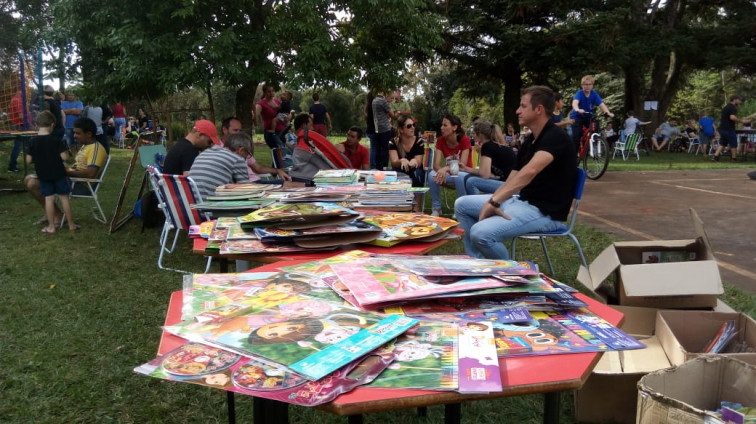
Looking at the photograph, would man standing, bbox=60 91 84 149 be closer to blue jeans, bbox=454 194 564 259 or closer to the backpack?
the backpack

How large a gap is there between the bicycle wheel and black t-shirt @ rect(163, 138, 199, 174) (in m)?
6.25

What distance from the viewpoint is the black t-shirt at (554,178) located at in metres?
3.43

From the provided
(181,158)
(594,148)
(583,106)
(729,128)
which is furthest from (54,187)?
(729,128)

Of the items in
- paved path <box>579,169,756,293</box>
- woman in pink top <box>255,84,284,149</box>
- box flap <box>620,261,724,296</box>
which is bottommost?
paved path <box>579,169,756,293</box>

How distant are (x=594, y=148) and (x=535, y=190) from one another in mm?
6496

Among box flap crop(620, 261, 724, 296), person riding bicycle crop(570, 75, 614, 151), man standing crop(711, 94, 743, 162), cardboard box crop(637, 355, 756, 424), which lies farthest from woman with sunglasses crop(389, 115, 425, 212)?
man standing crop(711, 94, 743, 162)

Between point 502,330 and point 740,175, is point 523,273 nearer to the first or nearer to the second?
point 502,330

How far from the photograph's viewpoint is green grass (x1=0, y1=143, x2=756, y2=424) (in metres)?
2.47

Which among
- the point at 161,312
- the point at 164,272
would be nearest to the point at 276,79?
the point at 164,272

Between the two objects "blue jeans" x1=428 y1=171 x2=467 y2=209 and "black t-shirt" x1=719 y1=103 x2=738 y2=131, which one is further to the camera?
"black t-shirt" x1=719 y1=103 x2=738 y2=131

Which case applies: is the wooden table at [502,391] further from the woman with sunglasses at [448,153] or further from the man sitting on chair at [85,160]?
the man sitting on chair at [85,160]

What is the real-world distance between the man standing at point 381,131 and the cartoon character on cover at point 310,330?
699 centimetres

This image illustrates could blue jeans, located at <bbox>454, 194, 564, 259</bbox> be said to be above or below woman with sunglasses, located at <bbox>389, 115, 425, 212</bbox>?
below

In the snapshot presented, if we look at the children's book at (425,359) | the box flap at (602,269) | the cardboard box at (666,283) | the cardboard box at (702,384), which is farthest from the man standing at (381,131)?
the children's book at (425,359)
